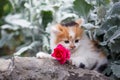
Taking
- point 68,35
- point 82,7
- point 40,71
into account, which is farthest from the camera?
point 82,7

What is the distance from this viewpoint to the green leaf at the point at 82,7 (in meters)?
2.80

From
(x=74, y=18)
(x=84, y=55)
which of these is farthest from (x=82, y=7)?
(x=84, y=55)

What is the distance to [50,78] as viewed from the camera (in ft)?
7.98

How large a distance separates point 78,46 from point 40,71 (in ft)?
1.08

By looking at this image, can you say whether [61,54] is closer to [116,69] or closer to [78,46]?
[78,46]

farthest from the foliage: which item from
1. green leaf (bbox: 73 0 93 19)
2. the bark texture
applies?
the bark texture

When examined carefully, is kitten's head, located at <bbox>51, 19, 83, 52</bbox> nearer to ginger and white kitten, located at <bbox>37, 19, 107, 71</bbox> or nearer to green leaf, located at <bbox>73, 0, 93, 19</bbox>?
ginger and white kitten, located at <bbox>37, 19, 107, 71</bbox>

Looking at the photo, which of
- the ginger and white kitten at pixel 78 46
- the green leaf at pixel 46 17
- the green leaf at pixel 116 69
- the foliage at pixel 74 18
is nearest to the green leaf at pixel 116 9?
the foliage at pixel 74 18

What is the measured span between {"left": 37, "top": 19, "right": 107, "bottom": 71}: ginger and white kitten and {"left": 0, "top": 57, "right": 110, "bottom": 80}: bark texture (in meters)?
0.08

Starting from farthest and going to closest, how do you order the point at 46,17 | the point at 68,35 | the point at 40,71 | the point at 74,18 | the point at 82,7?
the point at 46,17
the point at 74,18
the point at 82,7
the point at 68,35
the point at 40,71

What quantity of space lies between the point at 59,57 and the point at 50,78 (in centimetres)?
15

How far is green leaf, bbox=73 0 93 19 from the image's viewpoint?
9.19 feet

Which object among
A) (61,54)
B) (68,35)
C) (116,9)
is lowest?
(61,54)

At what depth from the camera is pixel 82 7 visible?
280cm
